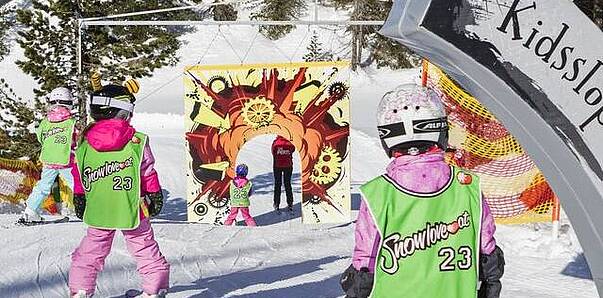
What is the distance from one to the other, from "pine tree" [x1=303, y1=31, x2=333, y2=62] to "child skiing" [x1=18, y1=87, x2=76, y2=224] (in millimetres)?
31852

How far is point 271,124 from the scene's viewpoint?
1249 cm

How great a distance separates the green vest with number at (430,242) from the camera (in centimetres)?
335

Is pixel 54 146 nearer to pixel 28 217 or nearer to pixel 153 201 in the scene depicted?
pixel 28 217

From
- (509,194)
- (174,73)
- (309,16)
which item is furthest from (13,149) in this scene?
(309,16)

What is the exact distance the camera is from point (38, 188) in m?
9.20

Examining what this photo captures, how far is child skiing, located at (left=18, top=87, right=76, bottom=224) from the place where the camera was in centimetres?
913

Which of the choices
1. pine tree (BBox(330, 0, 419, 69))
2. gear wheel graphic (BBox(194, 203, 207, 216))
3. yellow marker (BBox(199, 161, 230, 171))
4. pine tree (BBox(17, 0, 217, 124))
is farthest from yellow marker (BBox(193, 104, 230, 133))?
pine tree (BBox(330, 0, 419, 69))

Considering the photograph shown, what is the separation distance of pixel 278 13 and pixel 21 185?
34928mm

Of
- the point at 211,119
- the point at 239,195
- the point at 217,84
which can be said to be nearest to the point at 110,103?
the point at 239,195

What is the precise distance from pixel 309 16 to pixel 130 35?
3125cm

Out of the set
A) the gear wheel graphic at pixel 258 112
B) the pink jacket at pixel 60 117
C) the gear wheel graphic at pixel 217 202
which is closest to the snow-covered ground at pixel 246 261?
the pink jacket at pixel 60 117

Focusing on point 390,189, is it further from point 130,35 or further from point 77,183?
point 130,35

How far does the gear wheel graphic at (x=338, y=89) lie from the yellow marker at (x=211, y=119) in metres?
1.58

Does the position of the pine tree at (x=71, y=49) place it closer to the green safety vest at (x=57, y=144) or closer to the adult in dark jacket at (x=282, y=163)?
the adult in dark jacket at (x=282, y=163)
